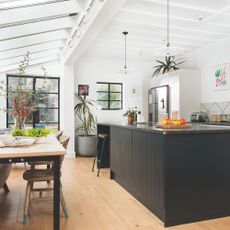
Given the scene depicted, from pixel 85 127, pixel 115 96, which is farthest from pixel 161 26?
pixel 85 127

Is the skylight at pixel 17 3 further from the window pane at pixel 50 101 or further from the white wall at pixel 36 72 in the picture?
the window pane at pixel 50 101

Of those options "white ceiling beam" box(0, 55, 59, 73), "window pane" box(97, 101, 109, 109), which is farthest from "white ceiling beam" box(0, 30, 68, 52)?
"window pane" box(97, 101, 109, 109)

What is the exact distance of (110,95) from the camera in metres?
7.35

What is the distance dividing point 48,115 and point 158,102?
3.19 metres

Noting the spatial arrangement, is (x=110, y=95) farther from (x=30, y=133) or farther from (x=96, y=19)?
(x=30, y=133)

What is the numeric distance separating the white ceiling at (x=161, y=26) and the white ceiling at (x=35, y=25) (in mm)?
845

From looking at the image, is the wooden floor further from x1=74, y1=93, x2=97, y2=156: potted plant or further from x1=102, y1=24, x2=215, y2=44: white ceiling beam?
x1=102, y1=24, x2=215, y2=44: white ceiling beam

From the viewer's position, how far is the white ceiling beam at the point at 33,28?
3873 mm

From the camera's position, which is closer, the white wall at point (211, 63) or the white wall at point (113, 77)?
the white wall at point (211, 63)

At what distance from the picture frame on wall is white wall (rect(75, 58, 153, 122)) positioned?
7.39ft

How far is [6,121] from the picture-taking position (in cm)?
632

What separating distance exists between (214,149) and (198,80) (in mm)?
4019

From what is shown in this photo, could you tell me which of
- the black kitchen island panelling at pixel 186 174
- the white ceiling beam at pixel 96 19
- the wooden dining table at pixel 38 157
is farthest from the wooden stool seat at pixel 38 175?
the white ceiling beam at pixel 96 19

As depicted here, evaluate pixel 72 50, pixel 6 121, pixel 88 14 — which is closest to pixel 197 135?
pixel 88 14
